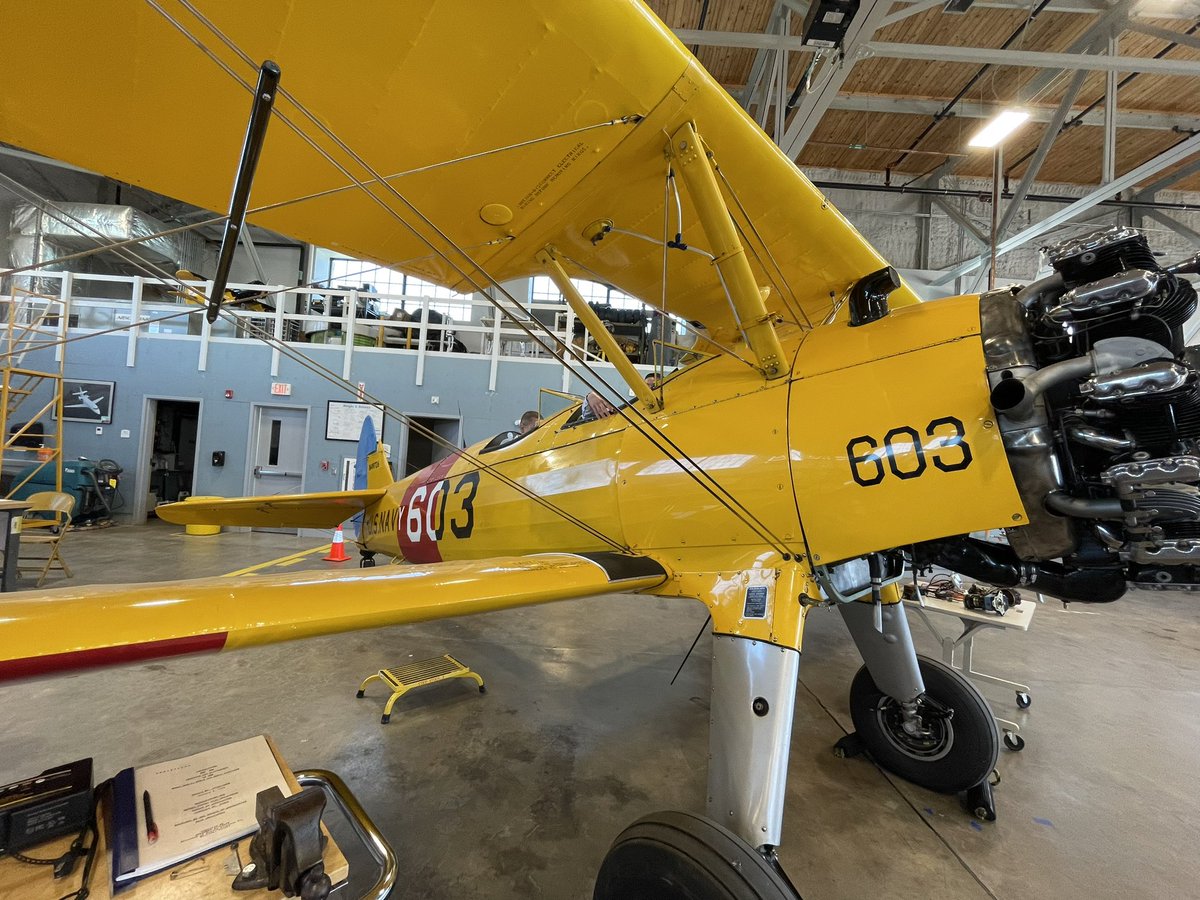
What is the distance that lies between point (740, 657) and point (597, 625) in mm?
3279

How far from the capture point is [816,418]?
1.82 m

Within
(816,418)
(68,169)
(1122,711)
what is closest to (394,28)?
(816,418)

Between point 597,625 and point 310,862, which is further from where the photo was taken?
point 597,625

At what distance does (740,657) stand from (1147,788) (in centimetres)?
279

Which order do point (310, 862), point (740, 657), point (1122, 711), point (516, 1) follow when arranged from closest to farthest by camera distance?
point (310, 862) → point (516, 1) → point (740, 657) → point (1122, 711)

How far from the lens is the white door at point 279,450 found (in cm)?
879

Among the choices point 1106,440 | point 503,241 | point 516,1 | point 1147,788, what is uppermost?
point 516,1

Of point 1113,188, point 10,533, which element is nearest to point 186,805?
A: point 10,533

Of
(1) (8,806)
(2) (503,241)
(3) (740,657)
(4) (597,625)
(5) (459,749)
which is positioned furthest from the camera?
(4) (597,625)

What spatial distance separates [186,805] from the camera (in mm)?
1220

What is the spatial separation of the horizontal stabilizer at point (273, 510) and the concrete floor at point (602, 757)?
3.32 ft

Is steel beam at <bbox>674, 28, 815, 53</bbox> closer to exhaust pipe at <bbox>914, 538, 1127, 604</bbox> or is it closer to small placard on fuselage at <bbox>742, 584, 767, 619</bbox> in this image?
exhaust pipe at <bbox>914, 538, 1127, 604</bbox>

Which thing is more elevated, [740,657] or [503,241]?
[503,241]

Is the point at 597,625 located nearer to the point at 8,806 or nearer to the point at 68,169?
the point at 8,806
